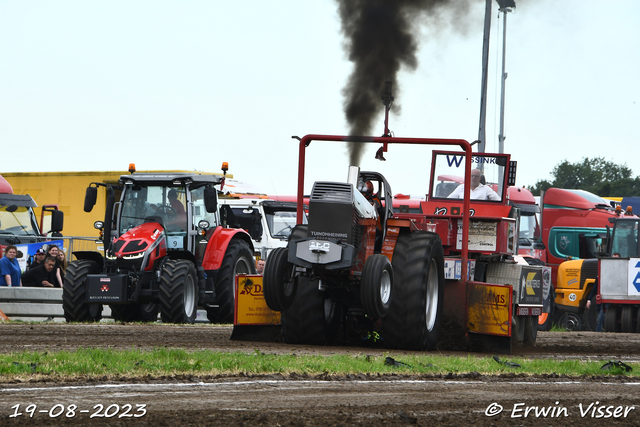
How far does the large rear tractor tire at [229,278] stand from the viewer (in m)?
14.5

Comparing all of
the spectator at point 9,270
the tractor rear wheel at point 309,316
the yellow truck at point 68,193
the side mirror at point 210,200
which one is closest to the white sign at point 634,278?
the side mirror at point 210,200

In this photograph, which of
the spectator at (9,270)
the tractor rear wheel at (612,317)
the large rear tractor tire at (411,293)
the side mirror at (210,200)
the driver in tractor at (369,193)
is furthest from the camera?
the tractor rear wheel at (612,317)

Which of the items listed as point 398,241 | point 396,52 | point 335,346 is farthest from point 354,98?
point 335,346

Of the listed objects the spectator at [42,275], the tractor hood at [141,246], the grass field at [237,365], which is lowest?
the spectator at [42,275]

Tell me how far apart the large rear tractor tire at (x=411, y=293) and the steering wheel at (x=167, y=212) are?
5.54 m

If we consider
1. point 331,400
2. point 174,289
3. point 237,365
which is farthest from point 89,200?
point 331,400

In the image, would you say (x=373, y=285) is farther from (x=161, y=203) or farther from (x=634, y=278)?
(x=634, y=278)

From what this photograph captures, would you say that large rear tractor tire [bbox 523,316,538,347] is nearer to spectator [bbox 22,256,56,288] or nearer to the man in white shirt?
the man in white shirt

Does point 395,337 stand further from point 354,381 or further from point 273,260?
point 354,381

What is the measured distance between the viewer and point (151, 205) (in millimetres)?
14148

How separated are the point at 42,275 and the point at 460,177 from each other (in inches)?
333

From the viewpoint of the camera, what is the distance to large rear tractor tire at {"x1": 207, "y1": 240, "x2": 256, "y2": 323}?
14.5m

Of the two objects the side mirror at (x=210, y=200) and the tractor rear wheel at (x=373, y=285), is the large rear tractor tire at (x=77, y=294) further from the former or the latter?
the tractor rear wheel at (x=373, y=285)

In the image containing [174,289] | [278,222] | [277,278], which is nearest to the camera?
[277,278]
